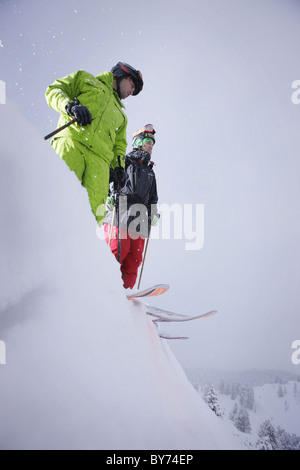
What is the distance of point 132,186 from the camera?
2.80m

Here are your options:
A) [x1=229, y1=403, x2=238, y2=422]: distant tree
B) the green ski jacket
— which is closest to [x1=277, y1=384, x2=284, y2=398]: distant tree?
[x1=229, y1=403, x2=238, y2=422]: distant tree

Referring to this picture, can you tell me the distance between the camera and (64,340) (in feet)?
1.73

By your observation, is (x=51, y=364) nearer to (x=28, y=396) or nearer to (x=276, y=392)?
(x=28, y=396)

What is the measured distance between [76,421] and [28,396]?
11cm

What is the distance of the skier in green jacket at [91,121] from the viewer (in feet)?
5.51

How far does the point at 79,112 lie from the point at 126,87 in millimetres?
793

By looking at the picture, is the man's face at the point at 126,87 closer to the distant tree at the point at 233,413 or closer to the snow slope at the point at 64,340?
the snow slope at the point at 64,340

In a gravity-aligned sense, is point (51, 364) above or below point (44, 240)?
below

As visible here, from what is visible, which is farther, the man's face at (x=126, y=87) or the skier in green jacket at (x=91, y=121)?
the man's face at (x=126, y=87)

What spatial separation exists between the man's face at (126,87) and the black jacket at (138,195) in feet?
2.88

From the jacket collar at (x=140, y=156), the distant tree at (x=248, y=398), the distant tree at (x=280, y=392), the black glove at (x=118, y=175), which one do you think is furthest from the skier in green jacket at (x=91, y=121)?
the distant tree at (x=280, y=392)

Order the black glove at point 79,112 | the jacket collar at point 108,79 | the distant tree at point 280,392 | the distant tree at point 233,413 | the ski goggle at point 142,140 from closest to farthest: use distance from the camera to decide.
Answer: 1. the black glove at point 79,112
2. the jacket collar at point 108,79
3. the ski goggle at point 142,140
4. the distant tree at point 233,413
5. the distant tree at point 280,392

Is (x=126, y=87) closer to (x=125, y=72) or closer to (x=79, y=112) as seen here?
(x=125, y=72)
